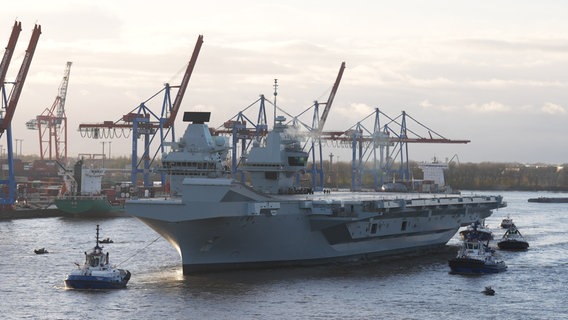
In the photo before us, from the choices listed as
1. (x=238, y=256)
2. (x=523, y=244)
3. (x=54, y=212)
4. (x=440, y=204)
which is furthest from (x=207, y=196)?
(x=54, y=212)

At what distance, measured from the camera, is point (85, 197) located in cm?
10775

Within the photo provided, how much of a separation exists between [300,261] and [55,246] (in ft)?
74.7

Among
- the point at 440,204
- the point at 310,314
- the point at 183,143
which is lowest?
the point at 310,314

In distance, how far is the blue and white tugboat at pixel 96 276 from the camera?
43188mm

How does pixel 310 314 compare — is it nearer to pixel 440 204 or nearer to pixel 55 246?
pixel 440 204

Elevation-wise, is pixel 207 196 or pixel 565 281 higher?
pixel 207 196

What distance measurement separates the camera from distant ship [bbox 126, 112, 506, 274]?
4481cm

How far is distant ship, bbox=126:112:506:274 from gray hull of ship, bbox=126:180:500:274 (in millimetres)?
48

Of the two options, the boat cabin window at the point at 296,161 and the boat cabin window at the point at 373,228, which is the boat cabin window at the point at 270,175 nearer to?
the boat cabin window at the point at 296,161

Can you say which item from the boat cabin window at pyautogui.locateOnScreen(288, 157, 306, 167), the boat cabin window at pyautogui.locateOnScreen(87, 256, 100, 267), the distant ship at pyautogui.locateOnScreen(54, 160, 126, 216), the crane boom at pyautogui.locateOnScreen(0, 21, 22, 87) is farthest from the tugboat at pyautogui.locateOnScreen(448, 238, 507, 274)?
the distant ship at pyautogui.locateOnScreen(54, 160, 126, 216)

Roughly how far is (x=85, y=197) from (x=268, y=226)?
211 ft

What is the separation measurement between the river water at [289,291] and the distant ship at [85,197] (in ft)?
146

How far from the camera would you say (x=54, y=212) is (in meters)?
106

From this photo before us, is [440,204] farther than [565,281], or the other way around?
[440,204]
